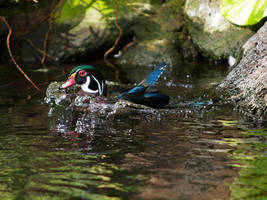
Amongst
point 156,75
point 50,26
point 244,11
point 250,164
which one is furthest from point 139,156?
point 50,26

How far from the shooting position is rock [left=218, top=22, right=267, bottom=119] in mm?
4488

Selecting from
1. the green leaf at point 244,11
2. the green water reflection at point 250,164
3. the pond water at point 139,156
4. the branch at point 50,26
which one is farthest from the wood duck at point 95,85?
the branch at point 50,26

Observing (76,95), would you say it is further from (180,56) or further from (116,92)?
(180,56)

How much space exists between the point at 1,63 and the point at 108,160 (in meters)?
6.15

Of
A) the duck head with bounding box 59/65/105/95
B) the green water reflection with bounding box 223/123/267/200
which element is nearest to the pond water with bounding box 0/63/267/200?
the green water reflection with bounding box 223/123/267/200

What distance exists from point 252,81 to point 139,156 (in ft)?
7.05

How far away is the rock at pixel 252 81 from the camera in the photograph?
4.49 meters

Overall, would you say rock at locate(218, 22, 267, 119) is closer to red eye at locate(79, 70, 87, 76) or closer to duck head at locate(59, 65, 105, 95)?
duck head at locate(59, 65, 105, 95)

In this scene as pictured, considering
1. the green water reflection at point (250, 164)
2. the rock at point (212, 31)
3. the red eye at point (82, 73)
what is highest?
the rock at point (212, 31)

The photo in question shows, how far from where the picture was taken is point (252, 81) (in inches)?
190

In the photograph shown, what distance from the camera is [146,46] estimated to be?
29.3ft

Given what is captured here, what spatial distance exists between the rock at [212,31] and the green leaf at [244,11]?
2.26ft

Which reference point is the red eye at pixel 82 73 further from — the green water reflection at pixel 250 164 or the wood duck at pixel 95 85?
the green water reflection at pixel 250 164

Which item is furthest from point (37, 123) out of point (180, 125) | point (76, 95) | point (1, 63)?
point (1, 63)
